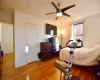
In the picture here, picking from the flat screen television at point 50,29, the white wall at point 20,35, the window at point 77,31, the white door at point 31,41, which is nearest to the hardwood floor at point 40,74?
the white wall at point 20,35

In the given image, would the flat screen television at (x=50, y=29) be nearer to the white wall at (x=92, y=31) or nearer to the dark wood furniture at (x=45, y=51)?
the dark wood furniture at (x=45, y=51)

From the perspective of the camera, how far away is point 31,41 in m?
4.53

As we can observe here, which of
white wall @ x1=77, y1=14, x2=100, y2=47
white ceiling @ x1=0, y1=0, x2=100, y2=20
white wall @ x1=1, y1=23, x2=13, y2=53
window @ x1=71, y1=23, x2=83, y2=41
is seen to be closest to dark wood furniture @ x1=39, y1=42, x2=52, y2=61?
white ceiling @ x1=0, y1=0, x2=100, y2=20

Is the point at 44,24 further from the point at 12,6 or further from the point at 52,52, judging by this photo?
the point at 12,6

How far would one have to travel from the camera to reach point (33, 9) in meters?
4.03

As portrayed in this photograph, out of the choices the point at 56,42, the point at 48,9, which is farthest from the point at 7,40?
the point at 48,9

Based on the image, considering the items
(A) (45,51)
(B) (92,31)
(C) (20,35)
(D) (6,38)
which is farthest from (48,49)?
(D) (6,38)

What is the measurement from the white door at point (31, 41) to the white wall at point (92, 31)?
310cm

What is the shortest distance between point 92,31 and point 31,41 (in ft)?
11.7

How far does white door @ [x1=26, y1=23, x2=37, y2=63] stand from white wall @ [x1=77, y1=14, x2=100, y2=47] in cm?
310

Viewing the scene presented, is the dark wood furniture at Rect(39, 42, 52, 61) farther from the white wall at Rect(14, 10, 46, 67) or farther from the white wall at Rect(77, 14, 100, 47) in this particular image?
the white wall at Rect(77, 14, 100, 47)

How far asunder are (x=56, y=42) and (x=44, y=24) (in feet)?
4.90

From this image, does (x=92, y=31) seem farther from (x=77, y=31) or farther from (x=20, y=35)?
(x=20, y=35)

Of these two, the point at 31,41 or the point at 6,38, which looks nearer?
the point at 31,41
